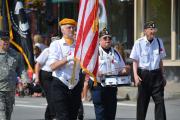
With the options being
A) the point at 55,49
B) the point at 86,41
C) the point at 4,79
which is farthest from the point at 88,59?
the point at 4,79

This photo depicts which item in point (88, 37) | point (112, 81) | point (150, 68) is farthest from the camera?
point (150, 68)

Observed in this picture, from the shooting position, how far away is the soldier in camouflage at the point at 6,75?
10.4m

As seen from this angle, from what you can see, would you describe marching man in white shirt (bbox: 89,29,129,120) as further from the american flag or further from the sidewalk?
the sidewalk

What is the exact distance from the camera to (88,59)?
9180 mm

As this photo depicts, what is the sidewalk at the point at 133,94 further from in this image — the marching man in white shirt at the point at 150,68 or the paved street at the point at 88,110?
the marching man in white shirt at the point at 150,68

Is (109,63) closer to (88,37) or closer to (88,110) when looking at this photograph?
(88,37)

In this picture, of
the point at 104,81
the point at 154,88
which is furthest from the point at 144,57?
the point at 104,81

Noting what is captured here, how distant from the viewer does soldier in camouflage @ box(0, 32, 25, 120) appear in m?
10.4

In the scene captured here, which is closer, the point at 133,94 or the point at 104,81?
the point at 104,81

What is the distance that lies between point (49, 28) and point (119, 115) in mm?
9788

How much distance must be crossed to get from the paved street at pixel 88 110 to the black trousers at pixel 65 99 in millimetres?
5303

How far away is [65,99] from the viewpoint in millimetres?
9844

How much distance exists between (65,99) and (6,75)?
1197mm

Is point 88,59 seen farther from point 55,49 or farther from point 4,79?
point 4,79
